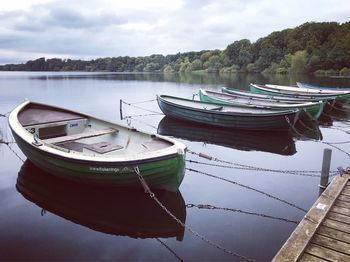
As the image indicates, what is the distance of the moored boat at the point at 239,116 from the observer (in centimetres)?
1681

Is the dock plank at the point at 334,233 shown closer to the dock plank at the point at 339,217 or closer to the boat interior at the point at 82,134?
the dock plank at the point at 339,217

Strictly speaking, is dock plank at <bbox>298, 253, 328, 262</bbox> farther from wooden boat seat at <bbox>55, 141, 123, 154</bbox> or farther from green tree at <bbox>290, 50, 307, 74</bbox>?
green tree at <bbox>290, 50, 307, 74</bbox>

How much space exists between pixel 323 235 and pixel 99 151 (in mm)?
6708

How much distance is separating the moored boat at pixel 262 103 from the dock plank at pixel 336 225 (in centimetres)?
1292

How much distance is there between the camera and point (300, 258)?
510 cm

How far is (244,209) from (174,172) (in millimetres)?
2431

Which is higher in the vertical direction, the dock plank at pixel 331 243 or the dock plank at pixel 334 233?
the dock plank at pixel 334 233

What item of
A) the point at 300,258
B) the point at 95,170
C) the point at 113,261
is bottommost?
the point at 113,261

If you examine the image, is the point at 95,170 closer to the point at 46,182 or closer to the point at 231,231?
the point at 46,182

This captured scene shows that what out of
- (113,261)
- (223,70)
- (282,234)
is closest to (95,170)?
(113,261)

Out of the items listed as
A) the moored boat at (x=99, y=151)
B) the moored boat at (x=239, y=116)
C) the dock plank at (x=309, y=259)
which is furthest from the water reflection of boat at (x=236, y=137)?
the dock plank at (x=309, y=259)

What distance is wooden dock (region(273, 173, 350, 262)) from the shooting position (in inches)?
201

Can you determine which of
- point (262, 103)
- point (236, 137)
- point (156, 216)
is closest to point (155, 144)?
point (156, 216)

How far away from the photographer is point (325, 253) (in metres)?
5.20
